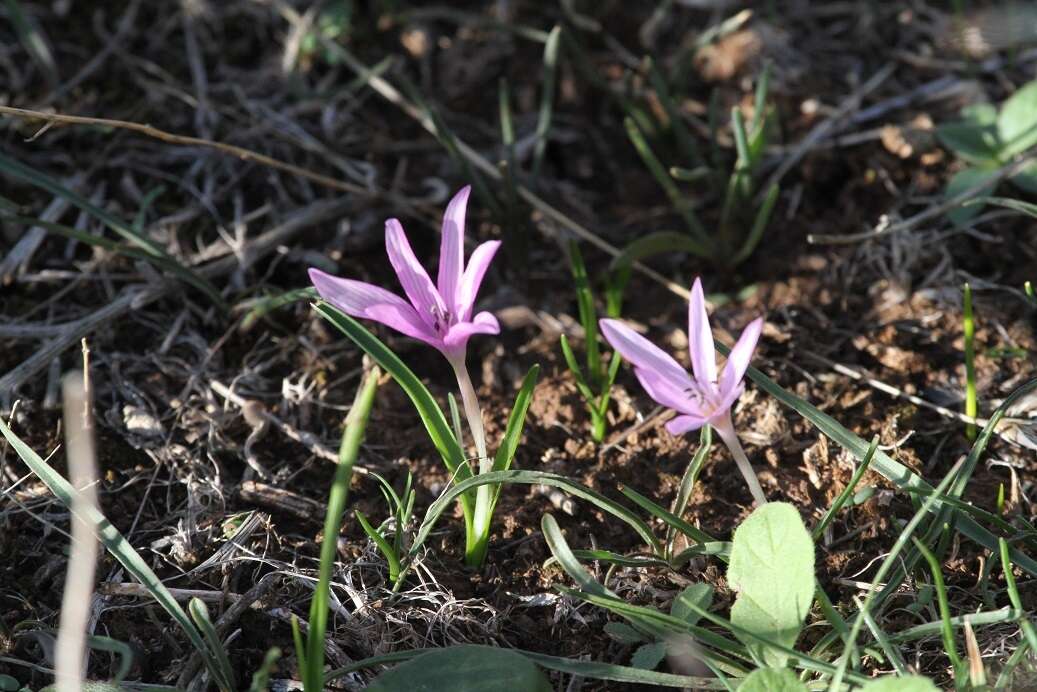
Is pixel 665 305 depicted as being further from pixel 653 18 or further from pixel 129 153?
pixel 129 153

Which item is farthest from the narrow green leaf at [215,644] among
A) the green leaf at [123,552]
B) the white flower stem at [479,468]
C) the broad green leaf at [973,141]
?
the broad green leaf at [973,141]

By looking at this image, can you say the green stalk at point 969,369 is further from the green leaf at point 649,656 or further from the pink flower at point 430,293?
the pink flower at point 430,293

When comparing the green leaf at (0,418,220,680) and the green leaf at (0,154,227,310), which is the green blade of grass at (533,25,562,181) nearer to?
the green leaf at (0,154,227,310)

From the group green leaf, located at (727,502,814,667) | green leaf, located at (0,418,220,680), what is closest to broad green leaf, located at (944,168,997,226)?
green leaf, located at (727,502,814,667)

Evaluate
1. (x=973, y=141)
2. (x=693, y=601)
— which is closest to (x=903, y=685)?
(x=693, y=601)

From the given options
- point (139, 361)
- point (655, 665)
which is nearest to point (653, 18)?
point (139, 361)

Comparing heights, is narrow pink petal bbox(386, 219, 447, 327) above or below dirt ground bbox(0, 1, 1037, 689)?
above
